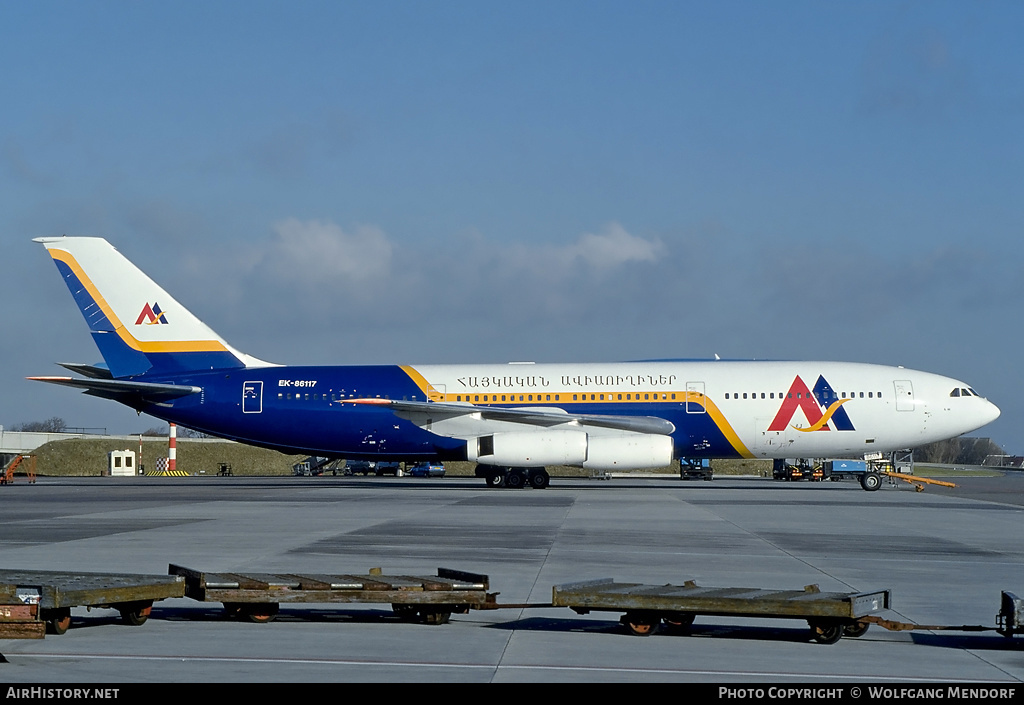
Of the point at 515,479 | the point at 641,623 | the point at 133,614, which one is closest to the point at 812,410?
the point at 515,479

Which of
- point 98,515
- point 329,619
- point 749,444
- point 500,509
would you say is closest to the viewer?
point 329,619

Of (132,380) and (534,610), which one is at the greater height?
(132,380)

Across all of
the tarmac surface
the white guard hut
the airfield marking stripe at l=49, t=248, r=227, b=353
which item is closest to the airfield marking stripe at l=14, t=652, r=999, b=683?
the tarmac surface

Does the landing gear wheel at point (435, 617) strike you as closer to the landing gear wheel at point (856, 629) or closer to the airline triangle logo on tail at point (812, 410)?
the landing gear wheel at point (856, 629)

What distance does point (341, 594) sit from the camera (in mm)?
9148

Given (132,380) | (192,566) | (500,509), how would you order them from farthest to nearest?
(132,380) → (500,509) → (192,566)

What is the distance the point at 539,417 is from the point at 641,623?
84.3 ft

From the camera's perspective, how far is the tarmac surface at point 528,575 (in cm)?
737

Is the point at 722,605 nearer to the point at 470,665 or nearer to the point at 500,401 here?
the point at 470,665

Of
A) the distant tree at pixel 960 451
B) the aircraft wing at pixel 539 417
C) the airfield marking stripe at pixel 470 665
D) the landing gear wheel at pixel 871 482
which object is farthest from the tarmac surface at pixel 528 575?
the distant tree at pixel 960 451

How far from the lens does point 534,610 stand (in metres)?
10.2
